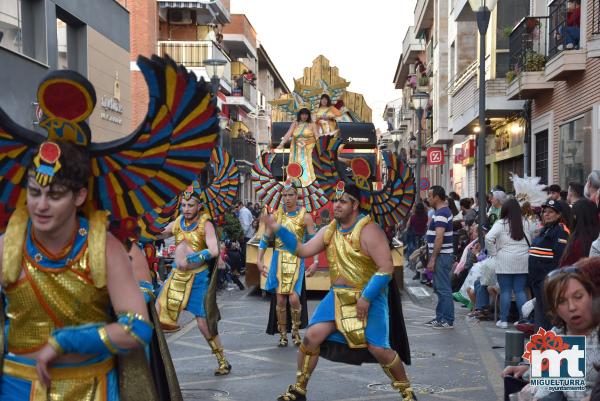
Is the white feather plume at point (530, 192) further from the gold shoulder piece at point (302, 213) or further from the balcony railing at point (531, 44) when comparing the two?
the balcony railing at point (531, 44)

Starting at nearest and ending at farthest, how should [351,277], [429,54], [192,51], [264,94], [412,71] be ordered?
[351,277], [192,51], [429,54], [412,71], [264,94]

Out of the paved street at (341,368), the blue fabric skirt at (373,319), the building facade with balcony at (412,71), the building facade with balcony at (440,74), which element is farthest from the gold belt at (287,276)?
the building facade with balcony at (412,71)

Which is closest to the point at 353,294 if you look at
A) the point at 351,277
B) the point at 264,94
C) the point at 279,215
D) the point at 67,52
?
the point at 351,277

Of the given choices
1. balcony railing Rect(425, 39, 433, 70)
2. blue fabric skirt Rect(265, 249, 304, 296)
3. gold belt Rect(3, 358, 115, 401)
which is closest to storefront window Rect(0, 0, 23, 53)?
blue fabric skirt Rect(265, 249, 304, 296)

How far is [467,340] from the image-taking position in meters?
10.9

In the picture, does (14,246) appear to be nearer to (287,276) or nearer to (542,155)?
(287,276)

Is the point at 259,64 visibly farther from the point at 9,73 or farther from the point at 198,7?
the point at 9,73

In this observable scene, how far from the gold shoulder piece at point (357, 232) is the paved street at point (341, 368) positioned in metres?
1.52

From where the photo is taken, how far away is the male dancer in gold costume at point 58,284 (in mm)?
3514

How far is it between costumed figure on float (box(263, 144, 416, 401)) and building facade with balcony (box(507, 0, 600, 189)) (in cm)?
911

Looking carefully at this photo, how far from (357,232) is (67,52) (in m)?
16.6

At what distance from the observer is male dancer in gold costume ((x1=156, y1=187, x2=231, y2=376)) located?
28.6 ft

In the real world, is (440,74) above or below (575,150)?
above

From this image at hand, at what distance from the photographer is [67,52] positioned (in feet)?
71.8
